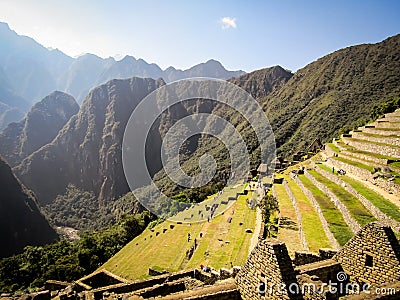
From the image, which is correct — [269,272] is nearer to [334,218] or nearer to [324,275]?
[324,275]

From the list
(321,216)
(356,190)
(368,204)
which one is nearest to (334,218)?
(321,216)

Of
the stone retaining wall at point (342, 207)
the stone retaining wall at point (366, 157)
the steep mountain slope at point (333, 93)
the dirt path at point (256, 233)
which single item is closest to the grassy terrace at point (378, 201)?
the stone retaining wall at point (342, 207)

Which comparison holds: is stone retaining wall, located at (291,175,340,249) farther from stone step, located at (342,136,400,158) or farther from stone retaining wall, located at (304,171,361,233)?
stone step, located at (342,136,400,158)

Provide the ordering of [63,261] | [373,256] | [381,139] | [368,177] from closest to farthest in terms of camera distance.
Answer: [373,256], [368,177], [381,139], [63,261]

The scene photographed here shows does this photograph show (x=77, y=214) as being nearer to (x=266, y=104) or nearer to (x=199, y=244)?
(x=266, y=104)

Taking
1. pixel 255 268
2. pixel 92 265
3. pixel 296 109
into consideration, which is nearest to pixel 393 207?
pixel 255 268

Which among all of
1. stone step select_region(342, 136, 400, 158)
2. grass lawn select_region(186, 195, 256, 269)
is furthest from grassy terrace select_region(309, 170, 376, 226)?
grass lawn select_region(186, 195, 256, 269)

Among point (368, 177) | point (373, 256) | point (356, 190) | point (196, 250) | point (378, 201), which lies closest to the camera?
point (373, 256)
